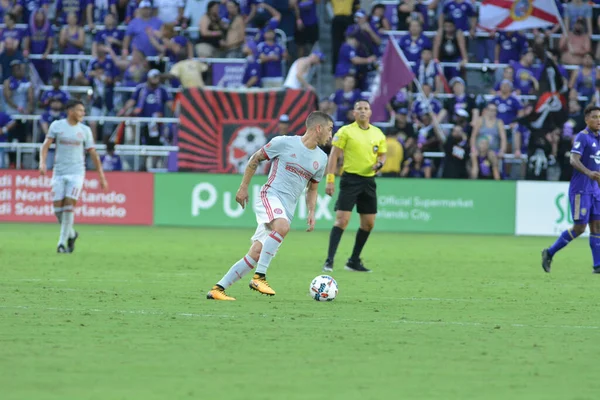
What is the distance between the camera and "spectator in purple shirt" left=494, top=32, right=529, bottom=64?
29.2 meters

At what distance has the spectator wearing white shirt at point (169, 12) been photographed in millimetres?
30672

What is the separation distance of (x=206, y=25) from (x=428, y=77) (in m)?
5.94

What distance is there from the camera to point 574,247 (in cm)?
2386

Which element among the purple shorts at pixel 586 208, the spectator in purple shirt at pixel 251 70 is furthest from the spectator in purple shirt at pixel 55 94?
the purple shorts at pixel 586 208

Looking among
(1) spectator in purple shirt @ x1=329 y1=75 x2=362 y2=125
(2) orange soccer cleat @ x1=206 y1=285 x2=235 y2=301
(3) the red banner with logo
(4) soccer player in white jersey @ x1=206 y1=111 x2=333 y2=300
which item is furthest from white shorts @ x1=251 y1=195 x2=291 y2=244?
(3) the red banner with logo

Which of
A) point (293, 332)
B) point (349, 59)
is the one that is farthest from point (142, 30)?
point (293, 332)

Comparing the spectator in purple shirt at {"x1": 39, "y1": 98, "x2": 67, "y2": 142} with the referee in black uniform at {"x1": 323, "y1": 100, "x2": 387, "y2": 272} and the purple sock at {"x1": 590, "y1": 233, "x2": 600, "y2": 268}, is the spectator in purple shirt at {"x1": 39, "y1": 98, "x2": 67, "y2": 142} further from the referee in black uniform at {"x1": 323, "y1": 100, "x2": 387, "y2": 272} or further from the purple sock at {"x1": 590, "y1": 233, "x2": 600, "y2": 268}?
the purple sock at {"x1": 590, "y1": 233, "x2": 600, "y2": 268}

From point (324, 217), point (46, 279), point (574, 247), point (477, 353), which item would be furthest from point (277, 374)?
point (324, 217)

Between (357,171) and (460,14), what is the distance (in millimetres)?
13713

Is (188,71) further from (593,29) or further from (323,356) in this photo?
(323,356)

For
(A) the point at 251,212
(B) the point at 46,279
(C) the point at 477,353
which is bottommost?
(A) the point at 251,212

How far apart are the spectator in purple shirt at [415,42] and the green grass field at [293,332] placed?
11.5 m

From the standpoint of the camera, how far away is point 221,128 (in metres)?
28.6

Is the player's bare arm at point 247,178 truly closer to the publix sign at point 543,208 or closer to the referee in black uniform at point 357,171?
the referee in black uniform at point 357,171
